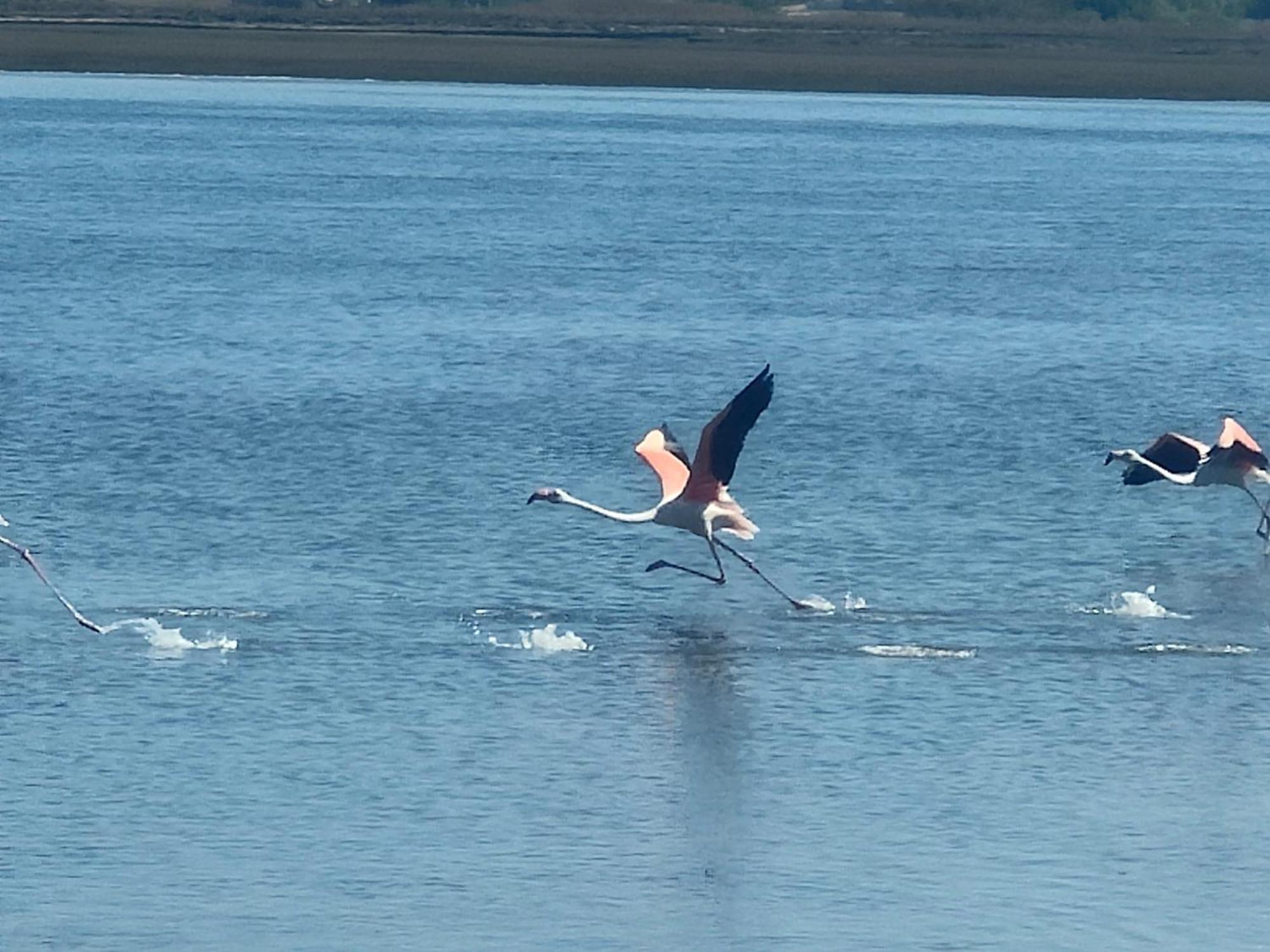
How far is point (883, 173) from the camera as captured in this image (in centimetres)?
6366

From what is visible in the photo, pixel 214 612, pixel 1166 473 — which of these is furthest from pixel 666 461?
pixel 1166 473

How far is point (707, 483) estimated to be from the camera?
A: 2022 cm

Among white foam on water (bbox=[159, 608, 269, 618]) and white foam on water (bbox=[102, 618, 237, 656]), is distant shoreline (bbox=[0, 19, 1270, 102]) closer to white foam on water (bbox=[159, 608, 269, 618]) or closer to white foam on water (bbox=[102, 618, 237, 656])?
white foam on water (bbox=[159, 608, 269, 618])

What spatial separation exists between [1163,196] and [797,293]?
19.9 meters

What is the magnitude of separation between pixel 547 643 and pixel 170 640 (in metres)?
2.29

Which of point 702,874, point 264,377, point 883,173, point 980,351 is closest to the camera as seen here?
point 702,874

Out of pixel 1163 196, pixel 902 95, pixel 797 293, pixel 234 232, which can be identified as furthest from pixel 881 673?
pixel 902 95

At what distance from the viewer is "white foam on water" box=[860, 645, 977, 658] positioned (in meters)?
19.1

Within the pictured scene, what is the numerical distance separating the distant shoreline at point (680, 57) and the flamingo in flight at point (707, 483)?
64337 mm

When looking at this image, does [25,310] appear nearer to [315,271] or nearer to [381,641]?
[315,271]

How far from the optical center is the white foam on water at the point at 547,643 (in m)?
19.0

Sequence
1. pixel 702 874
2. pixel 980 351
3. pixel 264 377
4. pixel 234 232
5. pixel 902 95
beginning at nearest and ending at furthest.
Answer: pixel 702 874
pixel 264 377
pixel 980 351
pixel 234 232
pixel 902 95

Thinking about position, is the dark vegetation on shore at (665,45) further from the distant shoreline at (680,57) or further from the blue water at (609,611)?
the blue water at (609,611)

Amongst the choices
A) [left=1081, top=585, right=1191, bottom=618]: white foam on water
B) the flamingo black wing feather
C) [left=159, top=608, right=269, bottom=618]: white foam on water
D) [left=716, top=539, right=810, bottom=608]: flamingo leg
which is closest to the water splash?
[left=159, top=608, right=269, bottom=618]: white foam on water
